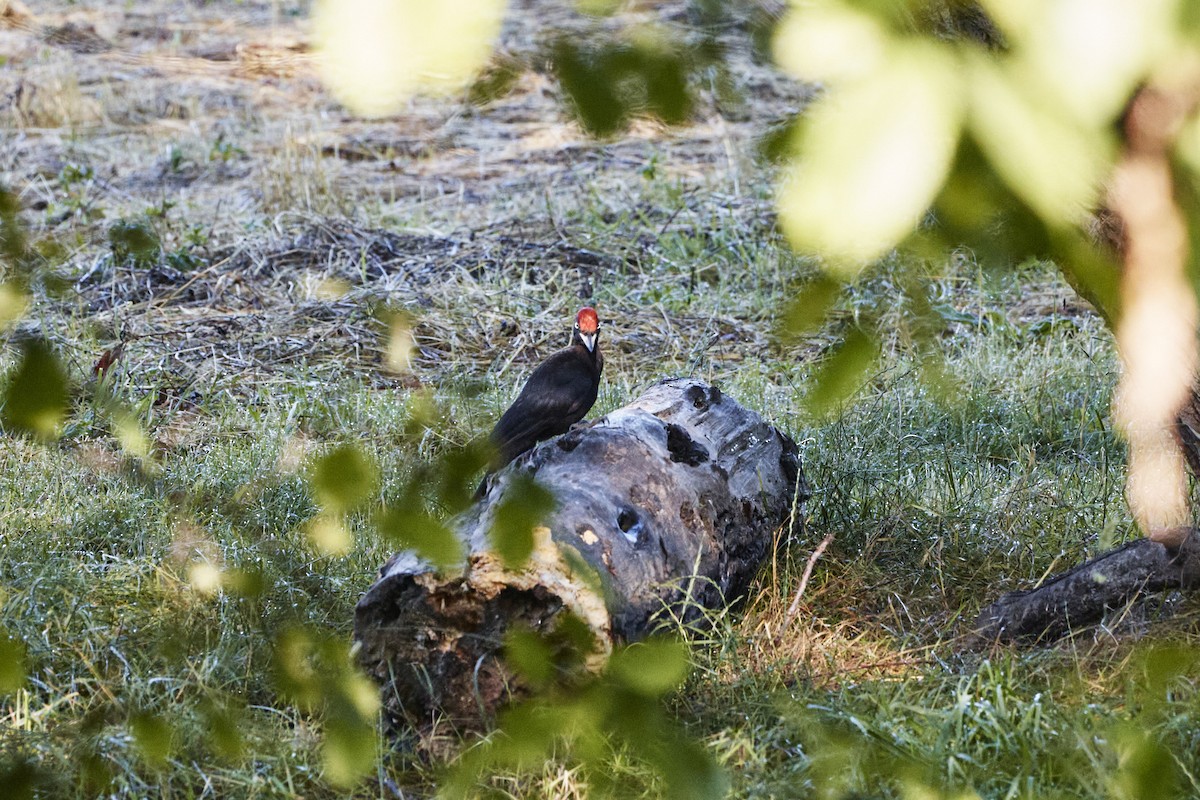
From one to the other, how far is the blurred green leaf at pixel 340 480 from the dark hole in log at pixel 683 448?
6.86ft

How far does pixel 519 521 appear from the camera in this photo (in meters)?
0.80

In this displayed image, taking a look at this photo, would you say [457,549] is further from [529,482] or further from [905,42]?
[905,42]

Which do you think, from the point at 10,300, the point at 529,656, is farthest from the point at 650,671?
the point at 10,300

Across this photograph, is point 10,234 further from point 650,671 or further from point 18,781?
point 650,671

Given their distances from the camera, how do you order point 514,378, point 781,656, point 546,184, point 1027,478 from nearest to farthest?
point 781,656 → point 1027,478 → point 514,378 → point 546,184

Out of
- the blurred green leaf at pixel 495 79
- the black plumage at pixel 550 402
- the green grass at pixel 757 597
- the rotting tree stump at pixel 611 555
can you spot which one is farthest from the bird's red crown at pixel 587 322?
the blurred green leaf at pixel 495 79

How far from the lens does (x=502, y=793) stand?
7.13ft

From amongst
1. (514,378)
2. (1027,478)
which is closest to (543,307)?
(514,378)

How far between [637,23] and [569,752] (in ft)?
5.69

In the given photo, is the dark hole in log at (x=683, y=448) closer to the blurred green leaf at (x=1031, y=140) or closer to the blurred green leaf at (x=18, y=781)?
the blurred green leaf at (x=18, y=781)

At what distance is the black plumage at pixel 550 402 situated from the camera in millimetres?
3635

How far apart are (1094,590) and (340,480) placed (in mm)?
2225

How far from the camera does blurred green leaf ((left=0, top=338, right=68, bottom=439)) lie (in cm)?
81

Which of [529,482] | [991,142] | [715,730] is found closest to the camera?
[991,142]
